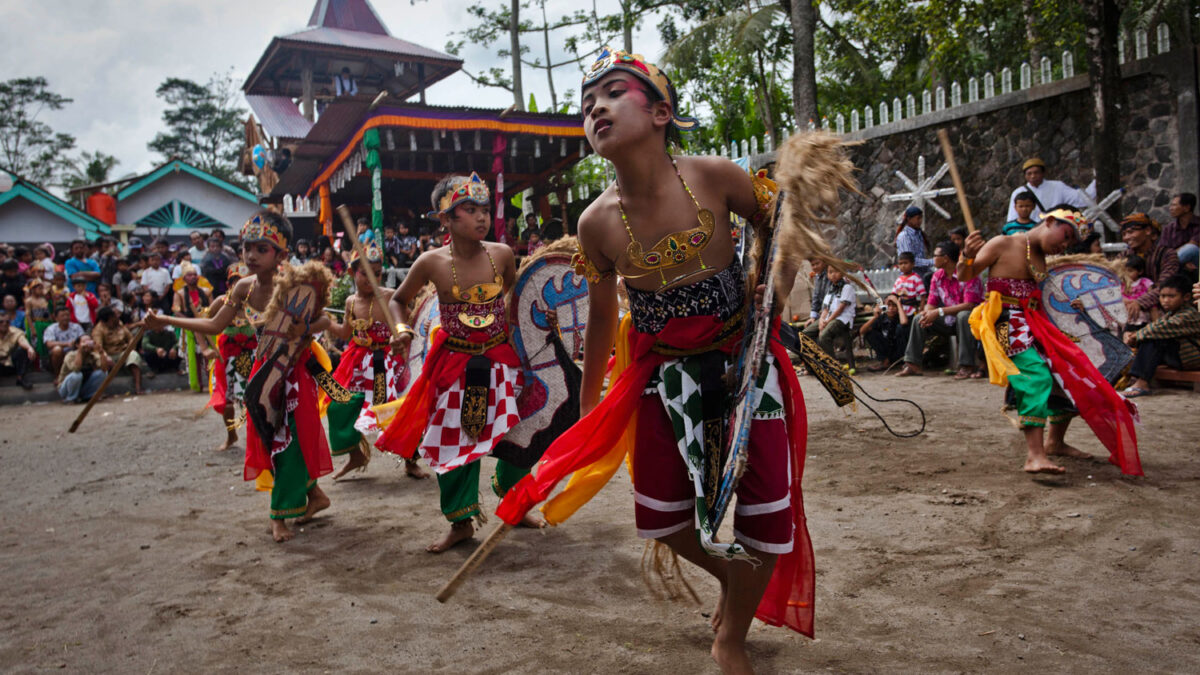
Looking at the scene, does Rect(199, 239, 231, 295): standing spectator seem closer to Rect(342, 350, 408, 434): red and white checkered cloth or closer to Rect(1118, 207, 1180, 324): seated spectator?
Rect(342, 350, 408, 434): red and white checkered cloth

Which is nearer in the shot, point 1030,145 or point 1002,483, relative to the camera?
point 1002,483

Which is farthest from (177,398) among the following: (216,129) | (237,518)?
(216,129)

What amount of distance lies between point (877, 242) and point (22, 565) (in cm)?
1389

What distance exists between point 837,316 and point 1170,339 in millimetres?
3782

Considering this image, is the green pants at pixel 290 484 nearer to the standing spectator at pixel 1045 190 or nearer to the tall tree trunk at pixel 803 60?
the standing spectator at pixel 1045 190

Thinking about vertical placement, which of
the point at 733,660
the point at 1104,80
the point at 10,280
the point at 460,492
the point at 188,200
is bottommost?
the point at 733,660

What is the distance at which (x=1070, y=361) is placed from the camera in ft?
17.3

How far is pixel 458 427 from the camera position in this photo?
4.61 meters

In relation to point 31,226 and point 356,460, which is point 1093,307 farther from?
point 31,226

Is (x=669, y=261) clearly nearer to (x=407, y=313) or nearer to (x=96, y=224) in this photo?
(x=407, y=313)

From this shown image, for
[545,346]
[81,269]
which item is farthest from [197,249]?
[545,346]

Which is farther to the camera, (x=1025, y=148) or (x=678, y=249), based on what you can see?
(x=1025, y=148)

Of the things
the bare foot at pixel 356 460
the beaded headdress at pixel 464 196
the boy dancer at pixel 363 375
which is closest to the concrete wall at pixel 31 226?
the boy dancer at pixel 363 375

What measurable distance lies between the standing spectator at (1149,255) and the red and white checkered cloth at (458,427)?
20.4 ft
